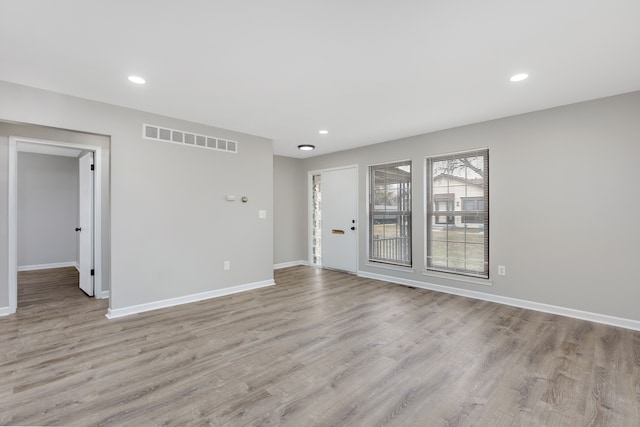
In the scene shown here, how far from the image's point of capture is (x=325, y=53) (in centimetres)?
235

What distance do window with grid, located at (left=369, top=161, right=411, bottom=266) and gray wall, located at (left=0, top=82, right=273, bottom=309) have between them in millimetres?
2067

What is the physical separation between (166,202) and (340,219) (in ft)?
11.0

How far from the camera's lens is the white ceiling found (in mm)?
1860

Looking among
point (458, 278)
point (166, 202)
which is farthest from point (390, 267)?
point (166, 202)

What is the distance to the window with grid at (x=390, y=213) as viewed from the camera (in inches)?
200

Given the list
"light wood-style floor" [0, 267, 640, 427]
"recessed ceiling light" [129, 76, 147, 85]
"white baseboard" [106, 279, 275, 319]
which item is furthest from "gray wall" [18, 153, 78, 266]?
"recessed ceiling light" [129, 76, 147, 85]

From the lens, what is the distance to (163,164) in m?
3.81

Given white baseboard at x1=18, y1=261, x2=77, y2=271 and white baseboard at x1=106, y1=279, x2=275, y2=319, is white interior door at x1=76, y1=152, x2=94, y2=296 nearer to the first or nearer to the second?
white baseboard at x1=106, y1=279, x2=275, y2=319

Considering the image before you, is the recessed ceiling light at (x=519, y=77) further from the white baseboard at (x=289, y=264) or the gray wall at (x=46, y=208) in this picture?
the gray wall at (x=46, y=208)

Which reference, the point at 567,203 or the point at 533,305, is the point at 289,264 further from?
the point at 567,203

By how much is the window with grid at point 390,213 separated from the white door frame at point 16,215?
4.44m

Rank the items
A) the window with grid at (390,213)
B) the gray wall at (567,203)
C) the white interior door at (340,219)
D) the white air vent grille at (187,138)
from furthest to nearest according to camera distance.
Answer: the white interior door at (340,219) → the window with grid at (390,213) → the white air vent grille at (187,138) → the gray wall at (567,203)

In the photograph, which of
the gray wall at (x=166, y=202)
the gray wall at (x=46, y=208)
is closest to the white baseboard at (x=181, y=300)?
the gray wall at (x=166, y=202)

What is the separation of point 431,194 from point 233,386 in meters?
3.93
